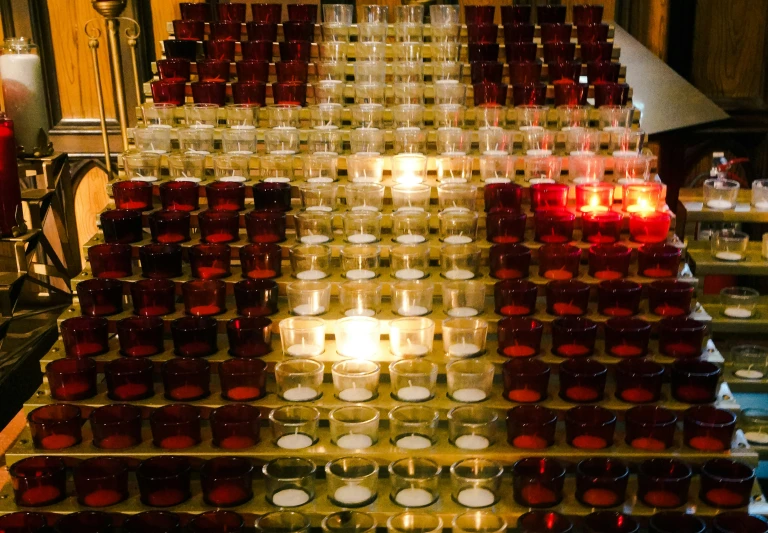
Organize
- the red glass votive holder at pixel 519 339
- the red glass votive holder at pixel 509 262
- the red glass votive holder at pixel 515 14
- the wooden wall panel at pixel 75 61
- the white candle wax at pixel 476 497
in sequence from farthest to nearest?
the wooden wall panel at pixel 75 61
the red glass votive holder at pixel 515 14
the red glass votive holder at pixel 509 262
the red glass votive holder at pixel 519 339
the white candle wax at pixel 476 497

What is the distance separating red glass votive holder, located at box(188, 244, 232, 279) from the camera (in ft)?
9.21

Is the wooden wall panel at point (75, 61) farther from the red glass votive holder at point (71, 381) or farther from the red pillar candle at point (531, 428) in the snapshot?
the red pillar candle at point (531, 428)

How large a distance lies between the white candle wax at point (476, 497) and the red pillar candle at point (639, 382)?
0.49 m

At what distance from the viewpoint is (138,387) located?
2510 mm

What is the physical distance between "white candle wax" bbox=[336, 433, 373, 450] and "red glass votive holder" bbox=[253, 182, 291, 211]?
0.89 metres

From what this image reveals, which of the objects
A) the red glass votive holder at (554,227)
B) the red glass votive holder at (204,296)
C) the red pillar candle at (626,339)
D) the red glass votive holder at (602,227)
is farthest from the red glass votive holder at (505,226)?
the red glass votive holder at (204,296)

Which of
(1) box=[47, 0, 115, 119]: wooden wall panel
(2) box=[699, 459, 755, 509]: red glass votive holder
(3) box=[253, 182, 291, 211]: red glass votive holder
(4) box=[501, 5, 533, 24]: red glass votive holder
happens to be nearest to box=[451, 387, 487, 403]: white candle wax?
(2) box=[699, 459, 755, 509]: red glass votive holder

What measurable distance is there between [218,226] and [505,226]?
813 millimetres

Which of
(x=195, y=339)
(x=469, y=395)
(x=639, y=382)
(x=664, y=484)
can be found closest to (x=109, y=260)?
(x=195, y=339)

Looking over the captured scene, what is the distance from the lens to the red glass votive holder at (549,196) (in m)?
2.97

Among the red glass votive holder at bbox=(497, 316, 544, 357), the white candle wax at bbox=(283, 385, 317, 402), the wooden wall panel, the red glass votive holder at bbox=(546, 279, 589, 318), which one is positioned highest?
the wooden wall panel

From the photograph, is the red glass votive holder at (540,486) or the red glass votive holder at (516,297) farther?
the red glass votive holder at (516,297)

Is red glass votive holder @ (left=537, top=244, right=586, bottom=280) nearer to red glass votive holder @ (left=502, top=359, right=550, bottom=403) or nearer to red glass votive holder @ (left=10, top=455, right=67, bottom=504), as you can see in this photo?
red glass votive holder @ (left=502, top=359, right=550, bottom=403)

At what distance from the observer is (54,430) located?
2406 millimetres
